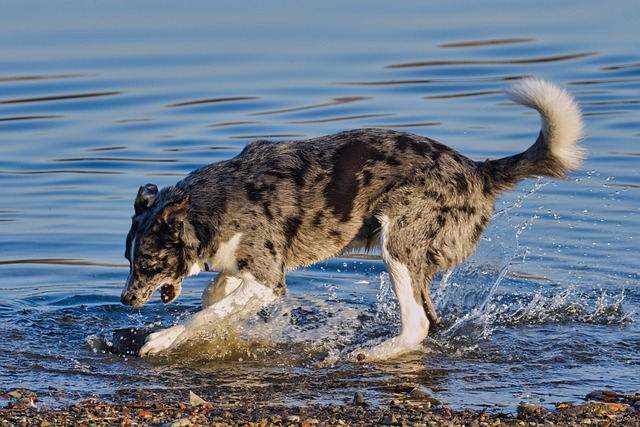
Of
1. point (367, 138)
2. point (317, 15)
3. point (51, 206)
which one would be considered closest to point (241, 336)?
point (367, 138)

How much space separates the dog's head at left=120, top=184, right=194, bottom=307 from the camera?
7.94m

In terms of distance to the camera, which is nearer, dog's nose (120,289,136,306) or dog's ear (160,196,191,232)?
dog's ear (160,196,191,232)

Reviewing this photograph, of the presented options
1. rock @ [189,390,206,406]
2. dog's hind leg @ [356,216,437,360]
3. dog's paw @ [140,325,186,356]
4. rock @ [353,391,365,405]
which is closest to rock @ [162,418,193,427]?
rock @ [189,390,206,406]

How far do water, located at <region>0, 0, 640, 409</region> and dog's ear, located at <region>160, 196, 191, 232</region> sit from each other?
83 cm

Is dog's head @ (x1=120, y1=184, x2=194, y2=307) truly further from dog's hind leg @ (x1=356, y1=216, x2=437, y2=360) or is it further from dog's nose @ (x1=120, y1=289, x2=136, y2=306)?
dog's hind leg @ (x1=356, y1=216, x2=437, y2=360)

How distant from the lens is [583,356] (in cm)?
789

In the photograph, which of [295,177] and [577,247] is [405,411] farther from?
[577,247]

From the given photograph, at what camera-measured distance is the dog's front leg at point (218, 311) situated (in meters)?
8.00

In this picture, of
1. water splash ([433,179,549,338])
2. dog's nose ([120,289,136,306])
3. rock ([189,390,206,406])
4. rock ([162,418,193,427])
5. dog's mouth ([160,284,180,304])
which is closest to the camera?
rock ([162,418,193,427])

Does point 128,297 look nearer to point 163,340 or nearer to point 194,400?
point 163,340

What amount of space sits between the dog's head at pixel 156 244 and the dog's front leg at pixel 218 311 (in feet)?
1.07

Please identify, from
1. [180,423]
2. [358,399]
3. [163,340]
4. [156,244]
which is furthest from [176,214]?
[180,423]

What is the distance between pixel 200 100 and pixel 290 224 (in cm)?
830

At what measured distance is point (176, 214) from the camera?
7914 millimetres
